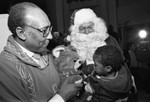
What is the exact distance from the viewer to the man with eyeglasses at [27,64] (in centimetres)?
153

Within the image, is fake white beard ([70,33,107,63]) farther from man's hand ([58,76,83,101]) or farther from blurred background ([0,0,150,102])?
blurred background ([0,0,150,102])

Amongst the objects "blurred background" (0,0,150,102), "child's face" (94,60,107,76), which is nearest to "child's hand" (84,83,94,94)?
"child's face" (94,60,107,76)

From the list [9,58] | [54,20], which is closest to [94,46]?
[9,58]

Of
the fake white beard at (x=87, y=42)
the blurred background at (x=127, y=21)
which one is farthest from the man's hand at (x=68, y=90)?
the blurred background at (x=127, y=21)

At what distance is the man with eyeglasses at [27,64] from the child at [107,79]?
0.69 meters

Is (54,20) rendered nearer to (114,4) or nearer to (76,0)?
(76,0)

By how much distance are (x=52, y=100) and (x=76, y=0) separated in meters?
7.58

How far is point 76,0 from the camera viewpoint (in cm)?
887

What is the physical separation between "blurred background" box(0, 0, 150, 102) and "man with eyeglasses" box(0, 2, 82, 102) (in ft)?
14.5

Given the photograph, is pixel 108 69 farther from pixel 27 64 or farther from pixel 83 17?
pixel 27 64

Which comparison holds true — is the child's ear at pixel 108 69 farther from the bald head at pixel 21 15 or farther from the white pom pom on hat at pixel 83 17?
the bald head at pixel 21 15

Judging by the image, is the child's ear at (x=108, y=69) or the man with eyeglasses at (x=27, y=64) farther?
the child's ear at (x=108, y=69)

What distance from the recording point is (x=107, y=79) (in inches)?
95.6

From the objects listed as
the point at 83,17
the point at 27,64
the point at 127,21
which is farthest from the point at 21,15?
the point at 127,21
